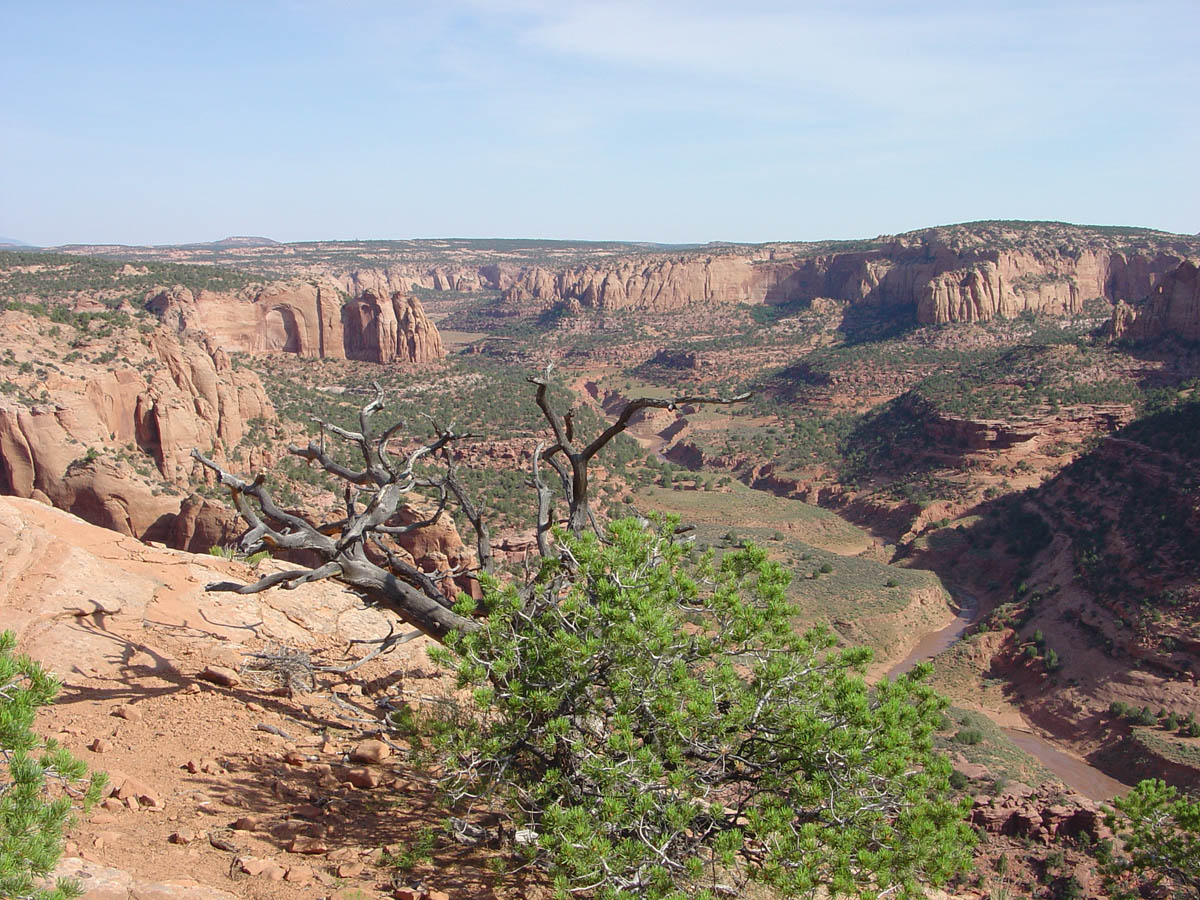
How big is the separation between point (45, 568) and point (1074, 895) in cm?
2066

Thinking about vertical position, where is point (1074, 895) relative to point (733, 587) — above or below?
below

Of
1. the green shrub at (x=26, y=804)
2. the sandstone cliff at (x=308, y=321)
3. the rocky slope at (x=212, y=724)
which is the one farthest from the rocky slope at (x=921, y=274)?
the green shrub at (x=26, y=804)

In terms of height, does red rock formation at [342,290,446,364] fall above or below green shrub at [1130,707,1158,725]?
above


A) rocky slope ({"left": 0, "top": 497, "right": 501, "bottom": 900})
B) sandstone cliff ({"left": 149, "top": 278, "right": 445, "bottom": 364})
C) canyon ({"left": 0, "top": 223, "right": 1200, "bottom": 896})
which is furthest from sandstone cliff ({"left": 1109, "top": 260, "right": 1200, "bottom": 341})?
rocky slope ({"left": 0, "top": 497, "right": 501, "bottom": 900})

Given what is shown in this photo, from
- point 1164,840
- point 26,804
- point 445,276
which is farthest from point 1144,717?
point 445,276

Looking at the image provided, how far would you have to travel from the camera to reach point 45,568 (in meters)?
11.2

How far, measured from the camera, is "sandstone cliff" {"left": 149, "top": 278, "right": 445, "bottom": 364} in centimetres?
5684

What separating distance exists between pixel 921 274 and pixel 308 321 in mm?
73148

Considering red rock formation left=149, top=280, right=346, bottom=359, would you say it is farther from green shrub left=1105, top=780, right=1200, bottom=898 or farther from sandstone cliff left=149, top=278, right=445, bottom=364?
green shrub left=1105, top=780, right=1200, bottom=898

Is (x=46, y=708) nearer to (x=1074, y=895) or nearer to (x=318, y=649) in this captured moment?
(x=318, y=649)

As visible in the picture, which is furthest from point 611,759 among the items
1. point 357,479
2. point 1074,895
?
point 1074,895

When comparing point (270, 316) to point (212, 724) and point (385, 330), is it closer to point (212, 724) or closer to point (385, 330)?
point (385, 330)

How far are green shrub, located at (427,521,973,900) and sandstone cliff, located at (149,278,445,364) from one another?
2029 inches

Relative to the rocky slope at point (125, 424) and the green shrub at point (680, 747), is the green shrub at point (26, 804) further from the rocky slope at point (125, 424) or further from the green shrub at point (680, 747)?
the rocky slope at point (125, 424)
